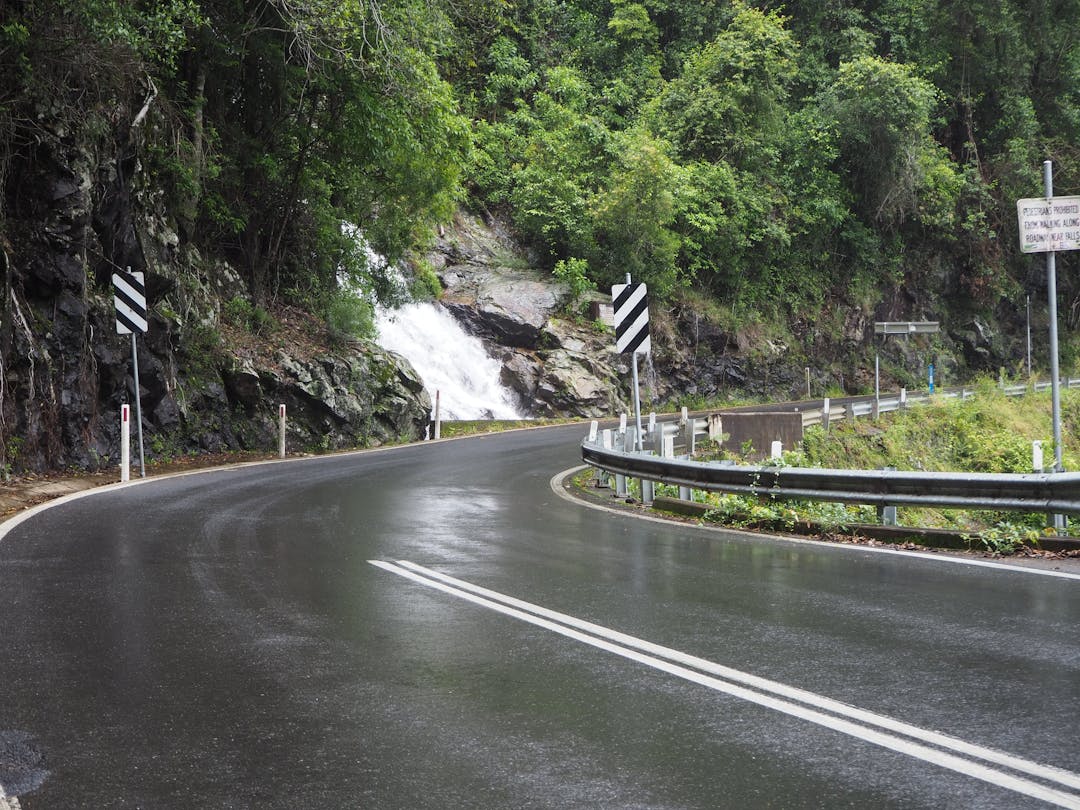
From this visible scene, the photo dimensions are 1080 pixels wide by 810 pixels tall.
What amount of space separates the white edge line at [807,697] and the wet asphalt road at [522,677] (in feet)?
0.08

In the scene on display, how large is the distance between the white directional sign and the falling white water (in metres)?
24.6

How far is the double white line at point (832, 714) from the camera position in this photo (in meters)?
3.82

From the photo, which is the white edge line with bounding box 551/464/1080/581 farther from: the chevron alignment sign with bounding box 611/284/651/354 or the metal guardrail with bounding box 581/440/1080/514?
the chevron alignment sign with bounding box 611/284/651/354

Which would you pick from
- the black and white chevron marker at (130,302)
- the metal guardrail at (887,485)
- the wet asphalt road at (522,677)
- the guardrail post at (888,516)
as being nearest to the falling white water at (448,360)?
the black and white chevron marker at (130,302)

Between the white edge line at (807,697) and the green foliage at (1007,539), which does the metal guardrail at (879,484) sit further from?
the white edge line at (807,697)

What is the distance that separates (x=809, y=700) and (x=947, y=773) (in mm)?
1009

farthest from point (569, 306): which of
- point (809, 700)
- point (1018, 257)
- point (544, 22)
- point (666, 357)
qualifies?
point (809, 700)

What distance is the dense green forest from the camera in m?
21.7

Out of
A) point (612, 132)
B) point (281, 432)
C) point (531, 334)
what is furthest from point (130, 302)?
point (612, 132)

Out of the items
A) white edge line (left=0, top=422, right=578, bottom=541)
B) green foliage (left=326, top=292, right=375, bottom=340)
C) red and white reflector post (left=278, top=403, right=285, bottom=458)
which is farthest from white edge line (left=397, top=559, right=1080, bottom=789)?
green foliage (left=326, top=292, right=375, bottom=340)

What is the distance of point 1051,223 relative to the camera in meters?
11.1

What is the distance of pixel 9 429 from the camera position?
15859 millimetres

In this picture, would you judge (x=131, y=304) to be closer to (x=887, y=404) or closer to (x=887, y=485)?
(x=887, y=485)

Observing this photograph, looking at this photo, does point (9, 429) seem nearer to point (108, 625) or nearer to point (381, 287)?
point (108, 625)
